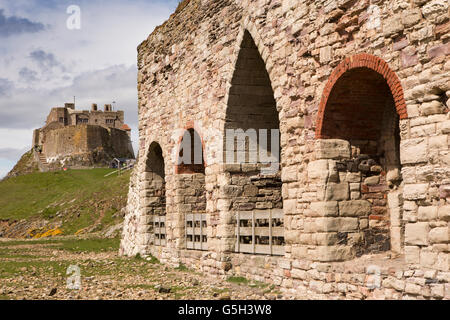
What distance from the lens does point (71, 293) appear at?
9.61m

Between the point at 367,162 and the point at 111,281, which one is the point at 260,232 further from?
the point at 111,281

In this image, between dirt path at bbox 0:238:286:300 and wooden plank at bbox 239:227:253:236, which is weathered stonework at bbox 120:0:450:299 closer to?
wooden plank at bbox 239:227:253:236

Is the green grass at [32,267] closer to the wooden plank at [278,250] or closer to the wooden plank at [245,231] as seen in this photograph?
the wooden plank at [245,231]

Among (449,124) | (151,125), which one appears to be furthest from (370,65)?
(151,125)

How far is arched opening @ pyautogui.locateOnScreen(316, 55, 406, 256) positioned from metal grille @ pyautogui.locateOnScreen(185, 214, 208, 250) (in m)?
4.94

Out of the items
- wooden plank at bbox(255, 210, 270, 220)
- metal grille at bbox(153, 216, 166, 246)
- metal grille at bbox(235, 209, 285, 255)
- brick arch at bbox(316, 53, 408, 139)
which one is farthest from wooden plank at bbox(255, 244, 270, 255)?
metal grille at bbox(153, 216, 166, 246)

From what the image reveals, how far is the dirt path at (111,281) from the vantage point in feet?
30.6

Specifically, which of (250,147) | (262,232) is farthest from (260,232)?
(250,147)

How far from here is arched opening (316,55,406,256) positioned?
27.0 feet

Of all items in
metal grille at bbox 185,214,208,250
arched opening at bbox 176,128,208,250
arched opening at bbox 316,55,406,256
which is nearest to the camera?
arched opening at bbox 316,55,406,256

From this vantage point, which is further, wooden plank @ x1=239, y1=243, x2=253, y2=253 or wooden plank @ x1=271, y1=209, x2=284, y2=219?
wooden plank @ x1=239, y1=243, x2=253, y2=253

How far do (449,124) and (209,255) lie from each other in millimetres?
6827

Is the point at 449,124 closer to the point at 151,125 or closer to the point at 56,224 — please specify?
the point at 151,125

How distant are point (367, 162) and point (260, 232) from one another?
292cm
